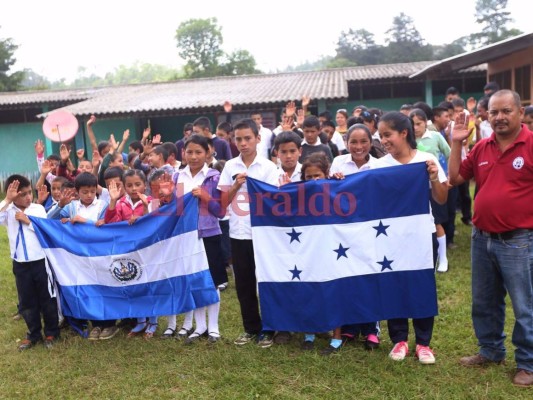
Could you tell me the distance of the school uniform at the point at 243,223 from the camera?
4.31m

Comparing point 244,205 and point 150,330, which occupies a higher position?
point 244,205

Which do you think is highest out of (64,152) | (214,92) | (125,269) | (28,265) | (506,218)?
(214,92)

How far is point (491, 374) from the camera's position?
363cm

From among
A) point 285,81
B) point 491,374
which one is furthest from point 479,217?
point 285,81

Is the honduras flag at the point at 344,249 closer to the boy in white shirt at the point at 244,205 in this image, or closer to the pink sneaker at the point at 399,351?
the boy in white shirt at the point at 244,205

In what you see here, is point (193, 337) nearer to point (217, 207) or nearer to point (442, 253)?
point (217, 207)

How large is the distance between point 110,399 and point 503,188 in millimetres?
3122

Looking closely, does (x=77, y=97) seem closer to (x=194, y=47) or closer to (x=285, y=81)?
(x=285, y=81)

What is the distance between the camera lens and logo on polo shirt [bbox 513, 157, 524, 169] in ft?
11.1

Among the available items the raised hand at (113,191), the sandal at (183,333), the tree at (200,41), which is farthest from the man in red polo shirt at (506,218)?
the tree at (200,41)

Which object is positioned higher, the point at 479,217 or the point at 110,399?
the point at 479,217

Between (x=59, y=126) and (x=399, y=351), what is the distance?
6.34 m

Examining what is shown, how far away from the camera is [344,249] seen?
406cm

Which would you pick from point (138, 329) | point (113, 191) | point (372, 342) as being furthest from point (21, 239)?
point (372, 342)
